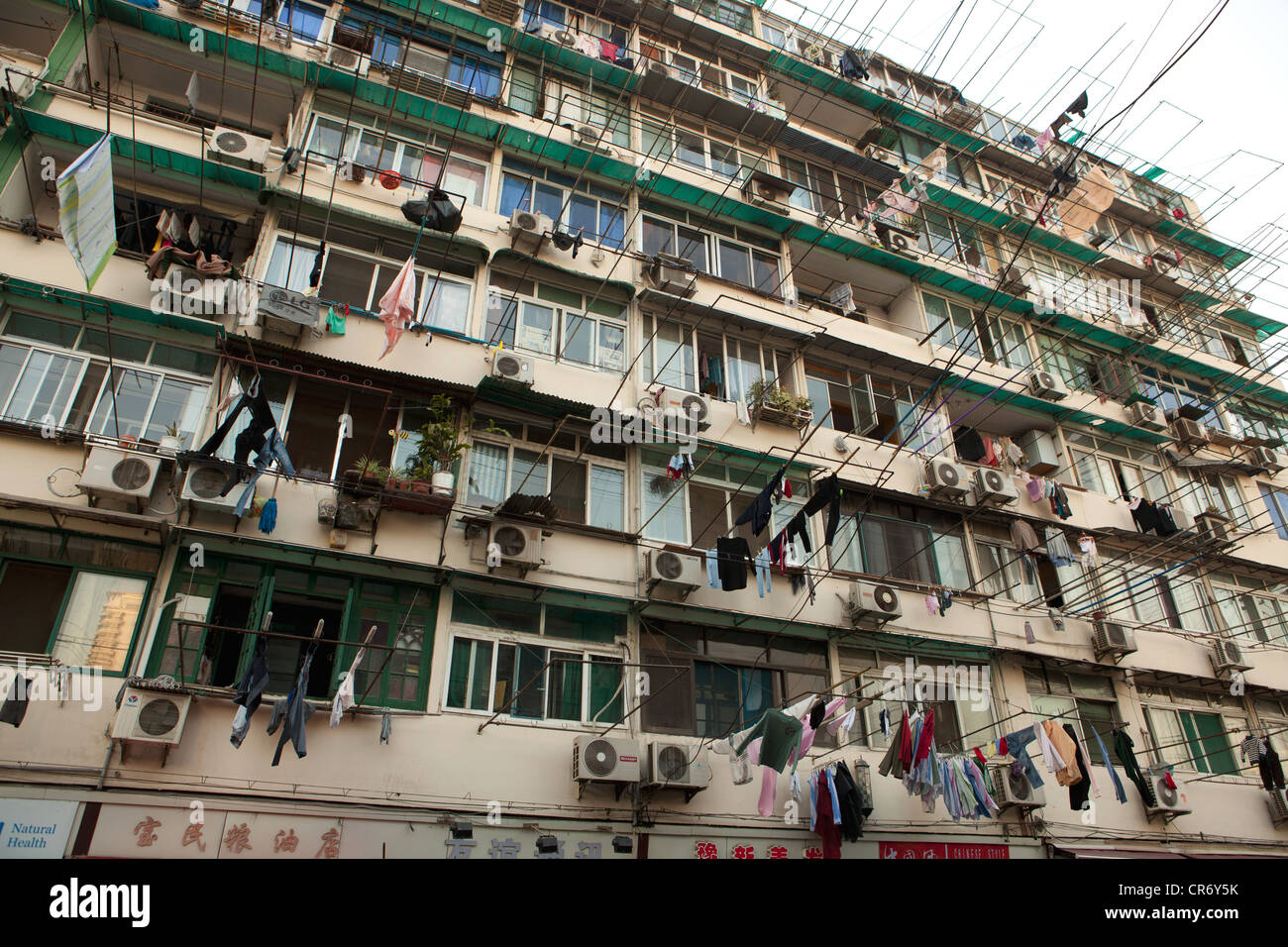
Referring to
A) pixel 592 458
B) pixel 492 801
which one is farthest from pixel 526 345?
pixel 492 801

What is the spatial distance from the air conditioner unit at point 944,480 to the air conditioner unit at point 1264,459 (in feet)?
31.4

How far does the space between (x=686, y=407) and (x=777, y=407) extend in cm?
198

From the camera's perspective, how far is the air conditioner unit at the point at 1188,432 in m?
19.7

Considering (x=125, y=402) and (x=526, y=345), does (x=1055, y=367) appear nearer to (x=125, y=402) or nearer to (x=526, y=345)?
(x=526, y=345)

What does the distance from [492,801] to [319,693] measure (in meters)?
2.51

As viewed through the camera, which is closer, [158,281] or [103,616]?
[103,616]

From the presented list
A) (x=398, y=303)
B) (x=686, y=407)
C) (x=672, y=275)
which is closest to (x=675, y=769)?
(x=686, y=407)

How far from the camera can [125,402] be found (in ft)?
35.1

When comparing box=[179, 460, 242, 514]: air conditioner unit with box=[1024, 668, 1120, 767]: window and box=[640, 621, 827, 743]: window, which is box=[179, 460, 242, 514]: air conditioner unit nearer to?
box=[640, 621, 827, 743]: window

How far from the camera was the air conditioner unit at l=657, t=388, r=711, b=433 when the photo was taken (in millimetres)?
13383

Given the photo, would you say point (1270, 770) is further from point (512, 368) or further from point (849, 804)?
point (512, 368)

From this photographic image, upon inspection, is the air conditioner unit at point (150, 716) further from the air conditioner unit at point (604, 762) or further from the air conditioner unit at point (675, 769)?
the air conditioner unit at point (675, 769)

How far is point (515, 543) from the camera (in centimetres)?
1116

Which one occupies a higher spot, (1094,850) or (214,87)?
(214,87)
